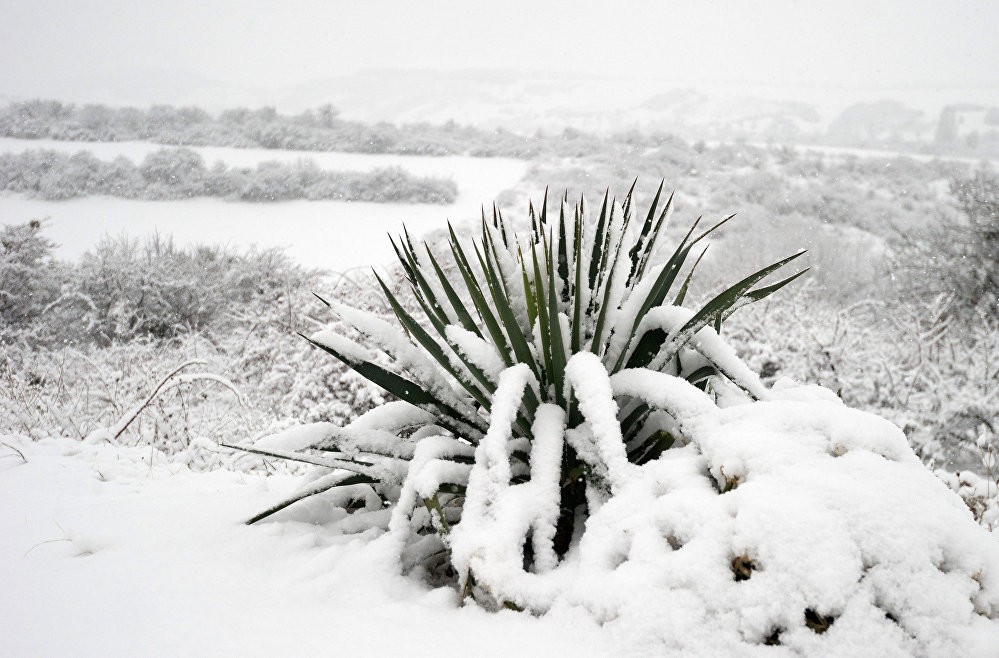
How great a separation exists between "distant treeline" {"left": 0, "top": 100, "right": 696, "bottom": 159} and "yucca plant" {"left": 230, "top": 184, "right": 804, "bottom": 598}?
16253 mm

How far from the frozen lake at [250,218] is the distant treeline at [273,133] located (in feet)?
5.32

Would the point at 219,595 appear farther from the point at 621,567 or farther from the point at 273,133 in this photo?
the point at 273,133

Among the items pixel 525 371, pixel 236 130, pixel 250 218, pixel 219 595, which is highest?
pixel 236 130

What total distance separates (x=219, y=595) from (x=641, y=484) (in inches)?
39.5

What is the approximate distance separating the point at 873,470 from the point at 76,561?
196cm

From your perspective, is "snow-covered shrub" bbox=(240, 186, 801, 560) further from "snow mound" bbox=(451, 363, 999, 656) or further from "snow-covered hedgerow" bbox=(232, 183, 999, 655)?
"snow mound" bbox=(451, 363, 999, 656)

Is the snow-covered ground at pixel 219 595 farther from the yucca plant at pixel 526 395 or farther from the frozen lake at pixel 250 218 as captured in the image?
the frozen lake at pixel 250 218

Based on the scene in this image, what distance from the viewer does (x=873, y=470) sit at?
40.1 inches

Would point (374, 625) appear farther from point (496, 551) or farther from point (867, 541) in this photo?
point (867, 541)

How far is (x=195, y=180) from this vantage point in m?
12.2

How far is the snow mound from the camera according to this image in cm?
85

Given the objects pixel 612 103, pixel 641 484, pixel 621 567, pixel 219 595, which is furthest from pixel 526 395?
pixel 612 103

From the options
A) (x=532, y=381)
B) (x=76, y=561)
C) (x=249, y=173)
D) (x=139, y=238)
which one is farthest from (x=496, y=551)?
(x=249, y=173)

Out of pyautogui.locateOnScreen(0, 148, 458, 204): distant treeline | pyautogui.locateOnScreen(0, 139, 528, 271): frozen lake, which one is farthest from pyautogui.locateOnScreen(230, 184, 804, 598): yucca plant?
pyautogui.locateOnScreen(0, 148, 458, 204): distant treeline
